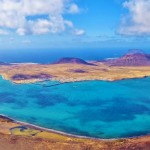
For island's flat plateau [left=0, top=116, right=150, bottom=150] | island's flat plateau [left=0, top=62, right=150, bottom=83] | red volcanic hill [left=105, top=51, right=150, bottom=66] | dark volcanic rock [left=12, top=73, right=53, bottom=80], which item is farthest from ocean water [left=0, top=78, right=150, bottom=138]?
red volcanic hill [left=105, top=51, right=150, bottom=66]

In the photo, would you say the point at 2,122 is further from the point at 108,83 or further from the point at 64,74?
the point at 64,74

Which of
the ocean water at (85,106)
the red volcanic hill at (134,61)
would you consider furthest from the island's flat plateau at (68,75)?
the red volcanic hill at (134,61)

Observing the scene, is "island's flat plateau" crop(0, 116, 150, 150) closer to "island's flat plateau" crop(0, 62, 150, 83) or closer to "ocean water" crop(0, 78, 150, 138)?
"ocean water" crop(0, 78, 150, 138)

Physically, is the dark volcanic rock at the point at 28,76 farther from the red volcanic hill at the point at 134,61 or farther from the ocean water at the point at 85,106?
the red volcanic hill at the point at 134,61

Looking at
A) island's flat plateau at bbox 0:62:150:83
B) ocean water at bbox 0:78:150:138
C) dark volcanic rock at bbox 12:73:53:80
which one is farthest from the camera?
dark volcanic rock at bbox 12:73:53:80

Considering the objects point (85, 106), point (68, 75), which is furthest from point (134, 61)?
point (85, 106)

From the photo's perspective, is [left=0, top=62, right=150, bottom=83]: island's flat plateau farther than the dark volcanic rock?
No

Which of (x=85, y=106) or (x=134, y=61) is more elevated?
(x=134, y=61)

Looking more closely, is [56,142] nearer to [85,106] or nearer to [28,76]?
[85,106]
